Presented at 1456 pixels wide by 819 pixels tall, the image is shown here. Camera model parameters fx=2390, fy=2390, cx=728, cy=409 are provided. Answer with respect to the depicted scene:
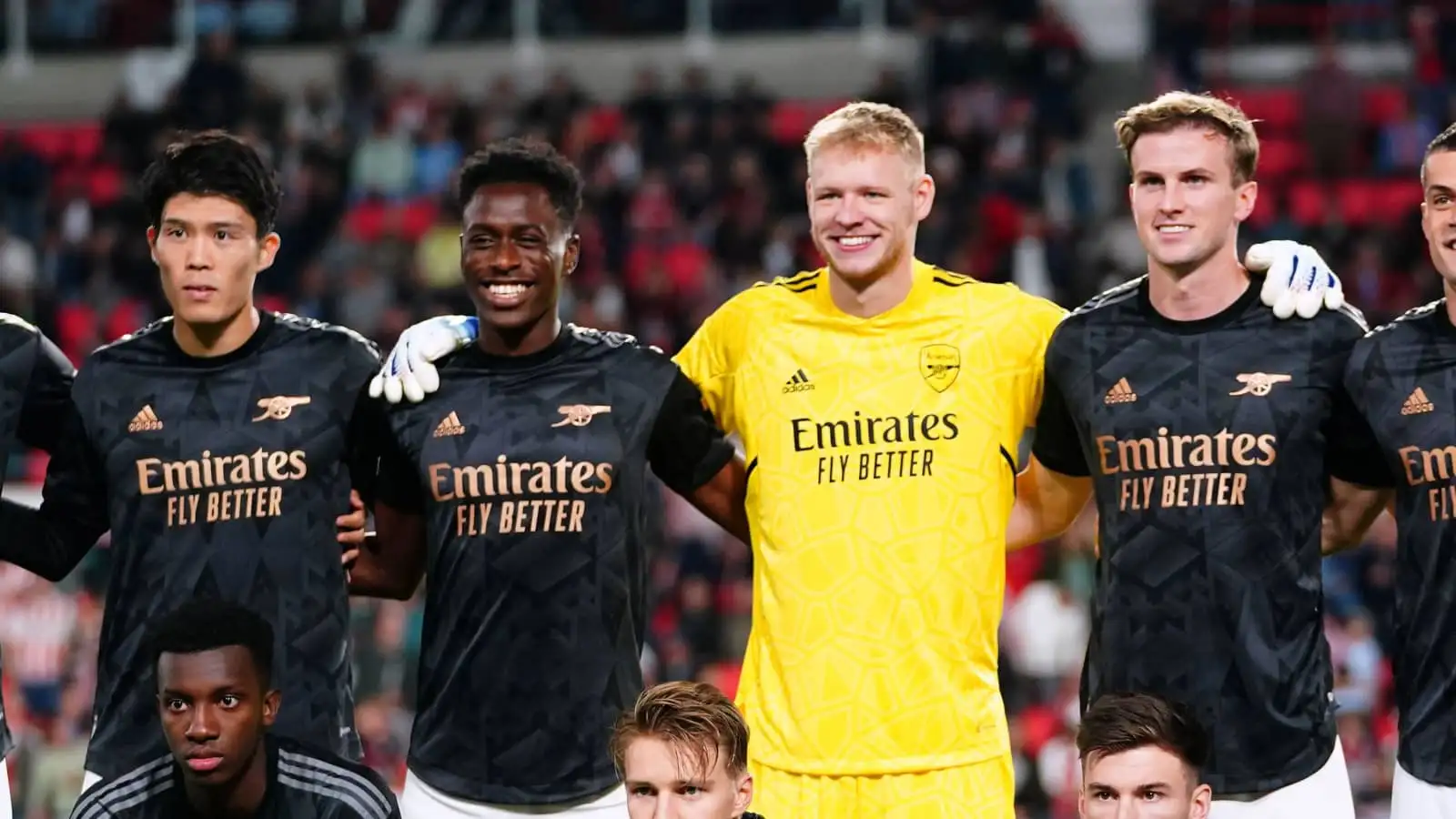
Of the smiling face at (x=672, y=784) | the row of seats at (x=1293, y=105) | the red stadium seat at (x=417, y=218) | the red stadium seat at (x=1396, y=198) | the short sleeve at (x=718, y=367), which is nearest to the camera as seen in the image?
the smiling face at (x=672, y=784)

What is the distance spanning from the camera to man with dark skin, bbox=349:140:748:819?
6.19m

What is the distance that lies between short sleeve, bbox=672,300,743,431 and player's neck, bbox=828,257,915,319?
1.06 ft

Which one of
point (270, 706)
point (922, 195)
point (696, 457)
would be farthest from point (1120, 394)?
point (270, 706)

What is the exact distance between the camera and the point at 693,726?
18.8 ft

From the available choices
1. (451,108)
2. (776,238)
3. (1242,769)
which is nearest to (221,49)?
(451,108)

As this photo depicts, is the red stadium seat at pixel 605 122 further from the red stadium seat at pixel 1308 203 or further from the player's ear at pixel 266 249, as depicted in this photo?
the player's ear at pixel 266 249

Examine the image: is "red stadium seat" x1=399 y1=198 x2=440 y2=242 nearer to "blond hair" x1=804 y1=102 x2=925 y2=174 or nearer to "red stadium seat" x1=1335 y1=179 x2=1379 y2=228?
"red stadium seat" x1=1335 y1=179 x2=1379 y2=228

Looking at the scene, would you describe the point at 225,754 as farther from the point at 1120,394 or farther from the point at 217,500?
the point at 1120,394

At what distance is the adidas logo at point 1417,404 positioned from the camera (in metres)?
5.95

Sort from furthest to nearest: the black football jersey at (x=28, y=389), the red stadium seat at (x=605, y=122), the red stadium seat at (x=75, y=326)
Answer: the red stadium seat at (x=605, y=122), the red stadium seat at (x=75, y=326), the black football jersey at (x=28, y=389)

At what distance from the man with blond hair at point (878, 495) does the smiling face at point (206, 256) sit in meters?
0.46

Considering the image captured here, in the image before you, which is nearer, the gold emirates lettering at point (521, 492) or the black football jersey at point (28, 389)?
the gold emirates lettering at point (521, 492)

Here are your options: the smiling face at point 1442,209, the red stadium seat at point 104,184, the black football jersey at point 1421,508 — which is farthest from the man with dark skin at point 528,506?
the red stadium seat at point 104,184

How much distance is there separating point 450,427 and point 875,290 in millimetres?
1189
